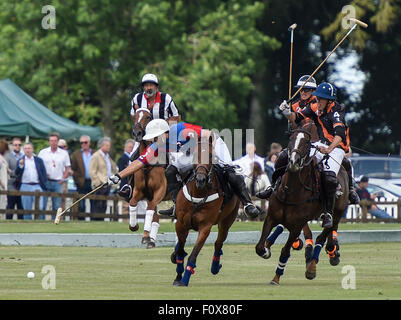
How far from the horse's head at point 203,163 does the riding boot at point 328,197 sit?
79.5 inches

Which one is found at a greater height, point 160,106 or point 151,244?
point 160,106

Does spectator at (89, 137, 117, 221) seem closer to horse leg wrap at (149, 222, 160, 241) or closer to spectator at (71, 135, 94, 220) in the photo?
spectator at (71, 135, 94, 220)

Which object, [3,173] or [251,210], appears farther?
[3,173]

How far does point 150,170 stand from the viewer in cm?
1894

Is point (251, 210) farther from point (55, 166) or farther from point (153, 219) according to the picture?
point (55, 166)

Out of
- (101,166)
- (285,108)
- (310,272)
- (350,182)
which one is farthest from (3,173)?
(310,272)

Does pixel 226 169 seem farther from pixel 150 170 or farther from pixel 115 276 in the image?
pixel 150 170

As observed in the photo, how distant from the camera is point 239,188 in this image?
607 inches

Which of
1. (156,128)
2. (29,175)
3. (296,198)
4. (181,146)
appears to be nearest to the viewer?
(181,146)

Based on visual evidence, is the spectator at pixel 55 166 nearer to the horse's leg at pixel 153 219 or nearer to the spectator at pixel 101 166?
the spectator at pixel 101 166

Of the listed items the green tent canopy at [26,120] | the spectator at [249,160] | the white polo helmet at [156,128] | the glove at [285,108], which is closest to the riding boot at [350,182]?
the glove at [285,108]

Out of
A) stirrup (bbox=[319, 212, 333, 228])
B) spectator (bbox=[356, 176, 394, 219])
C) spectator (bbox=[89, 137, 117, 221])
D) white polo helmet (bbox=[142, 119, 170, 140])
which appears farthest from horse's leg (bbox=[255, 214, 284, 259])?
spectator (bbox=[356, 176, 394, 219])

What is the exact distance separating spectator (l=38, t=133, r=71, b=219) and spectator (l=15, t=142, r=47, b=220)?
316 mm

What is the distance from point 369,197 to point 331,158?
42.6ft
